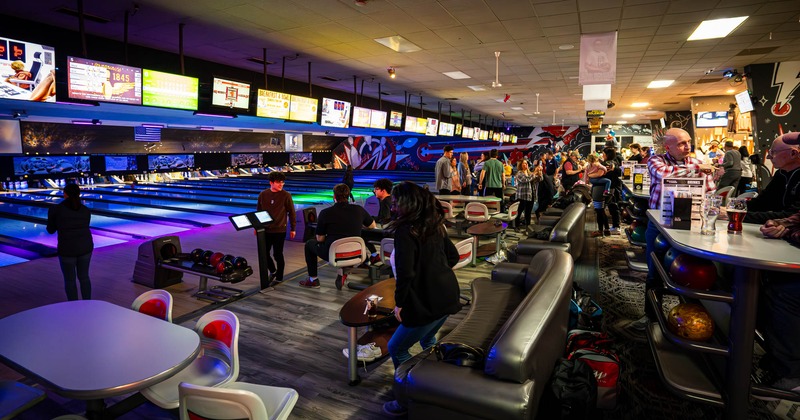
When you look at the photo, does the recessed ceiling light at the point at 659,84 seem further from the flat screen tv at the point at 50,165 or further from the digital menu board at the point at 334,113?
the flat screen tv at the point at 50,165

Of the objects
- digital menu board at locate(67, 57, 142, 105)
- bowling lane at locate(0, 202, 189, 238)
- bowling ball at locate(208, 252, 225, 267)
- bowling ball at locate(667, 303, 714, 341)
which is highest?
digital menu board at locate(67, 57, 142, 105)

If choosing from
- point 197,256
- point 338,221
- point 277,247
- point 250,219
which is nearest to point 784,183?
point 338,221

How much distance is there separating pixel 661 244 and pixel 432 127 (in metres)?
8.46

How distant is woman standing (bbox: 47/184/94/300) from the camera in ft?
12.9

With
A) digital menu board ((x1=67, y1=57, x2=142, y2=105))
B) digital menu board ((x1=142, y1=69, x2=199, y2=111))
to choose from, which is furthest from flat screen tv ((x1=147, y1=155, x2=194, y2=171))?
digital menu board ((x1=67, y1=57, x2=142, y2=105))

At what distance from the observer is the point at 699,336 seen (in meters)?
2.12

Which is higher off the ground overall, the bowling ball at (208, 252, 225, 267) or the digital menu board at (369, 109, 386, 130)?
the digital menu board at (369, 109, 386, 130)

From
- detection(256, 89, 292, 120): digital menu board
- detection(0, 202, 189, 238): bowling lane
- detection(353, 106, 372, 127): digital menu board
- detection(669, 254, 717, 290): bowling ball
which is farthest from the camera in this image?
detection(0, 202, 189, 238): bowling lane

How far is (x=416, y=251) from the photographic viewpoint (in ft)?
7.06

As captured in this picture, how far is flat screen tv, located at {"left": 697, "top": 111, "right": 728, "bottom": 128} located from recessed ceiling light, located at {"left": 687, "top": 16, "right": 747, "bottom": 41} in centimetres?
683

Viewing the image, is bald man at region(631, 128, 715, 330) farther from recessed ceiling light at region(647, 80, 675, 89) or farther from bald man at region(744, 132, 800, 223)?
recessed ceiling light at region(647, 80, 675, 89)

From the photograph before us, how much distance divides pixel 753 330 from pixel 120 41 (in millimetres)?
6414

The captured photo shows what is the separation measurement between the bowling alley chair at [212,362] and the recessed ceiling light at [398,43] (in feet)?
13.1

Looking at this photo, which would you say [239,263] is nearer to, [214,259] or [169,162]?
[214,259]
